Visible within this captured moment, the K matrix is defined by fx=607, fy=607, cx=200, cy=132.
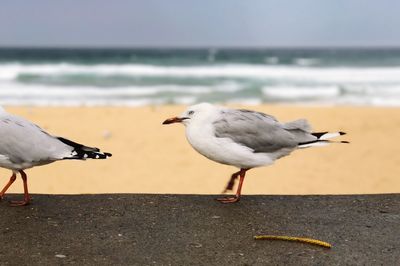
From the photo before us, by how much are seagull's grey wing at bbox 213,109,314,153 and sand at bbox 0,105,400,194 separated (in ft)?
10.6

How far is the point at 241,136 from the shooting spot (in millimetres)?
3844

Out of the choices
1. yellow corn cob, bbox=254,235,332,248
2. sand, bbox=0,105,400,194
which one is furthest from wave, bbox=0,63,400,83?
yellow corn cob, bbox=254,235,332,248

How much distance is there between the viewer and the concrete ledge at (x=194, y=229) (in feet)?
9.61

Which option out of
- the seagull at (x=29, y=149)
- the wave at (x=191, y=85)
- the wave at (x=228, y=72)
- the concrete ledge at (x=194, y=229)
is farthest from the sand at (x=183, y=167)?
the wave at (x=228, y=72)

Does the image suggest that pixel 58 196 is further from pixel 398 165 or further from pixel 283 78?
pixel 283 78

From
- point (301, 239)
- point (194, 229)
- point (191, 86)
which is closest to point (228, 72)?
point (191, 86)

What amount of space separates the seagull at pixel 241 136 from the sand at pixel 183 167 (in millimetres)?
3216

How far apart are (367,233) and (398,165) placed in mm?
5627

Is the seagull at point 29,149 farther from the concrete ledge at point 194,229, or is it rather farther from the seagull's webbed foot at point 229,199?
the seagull's webbed foot at point 229,199

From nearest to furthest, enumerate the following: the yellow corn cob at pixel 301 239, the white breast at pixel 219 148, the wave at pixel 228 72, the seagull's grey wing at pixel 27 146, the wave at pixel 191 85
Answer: the yellow corn cob at pixel 301 239, the seagull's grey wing at pixel 27 146, the white breast at pixel 219 148, the wave at pixel 191 85, the wave at pixel 228 72

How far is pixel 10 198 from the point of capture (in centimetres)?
406

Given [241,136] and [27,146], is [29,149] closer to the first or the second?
[27,146]

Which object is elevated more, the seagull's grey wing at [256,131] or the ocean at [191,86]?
the seagull's grey wing at [256,131]

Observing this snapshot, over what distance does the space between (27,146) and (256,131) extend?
1421 millimetres
